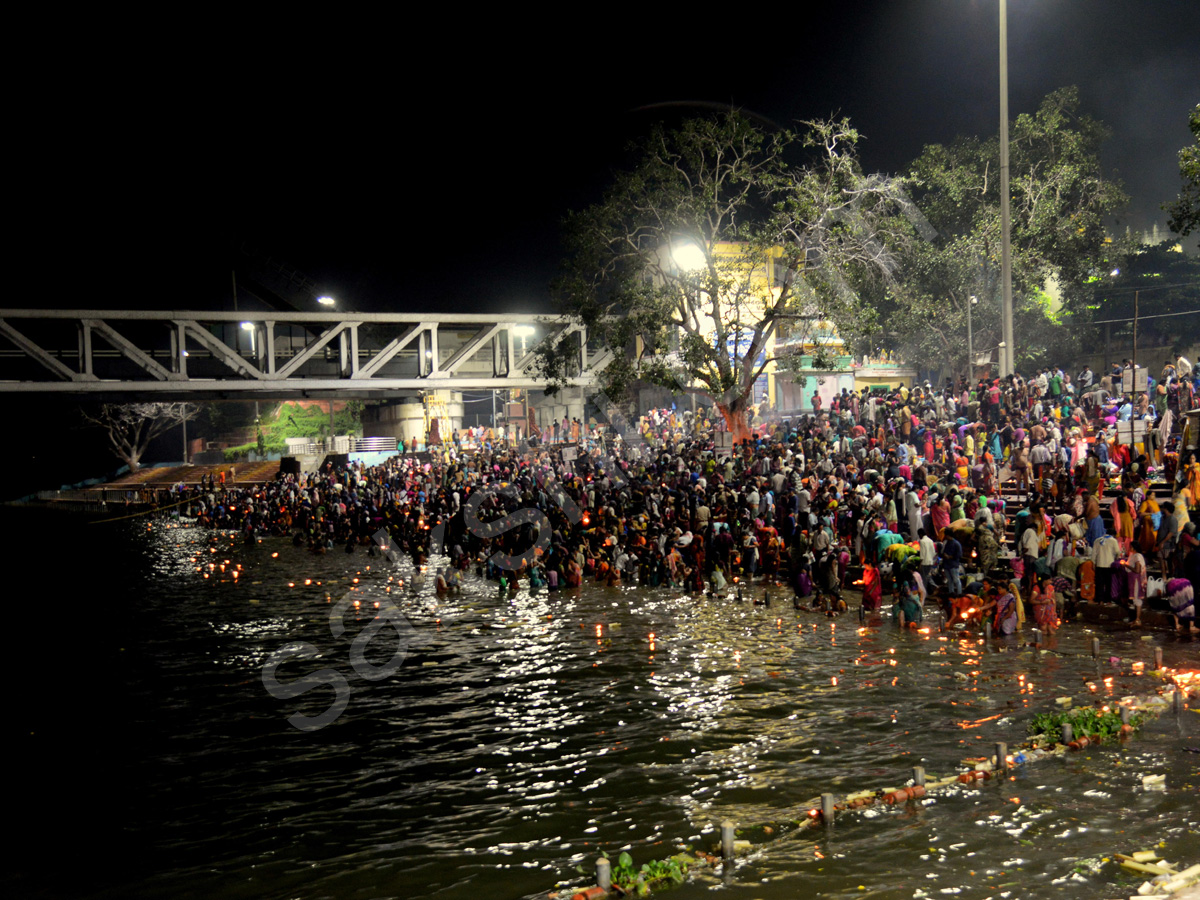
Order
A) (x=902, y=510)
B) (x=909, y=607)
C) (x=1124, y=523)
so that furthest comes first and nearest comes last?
1. (x=902, y=510)
2. (x=909, y=607)
3. (x=1124, y=523)

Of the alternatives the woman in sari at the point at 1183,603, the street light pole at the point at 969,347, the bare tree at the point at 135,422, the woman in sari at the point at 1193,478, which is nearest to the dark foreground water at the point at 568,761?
the woman in sari at the point at 1183,603

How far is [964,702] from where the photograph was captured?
1227 cm

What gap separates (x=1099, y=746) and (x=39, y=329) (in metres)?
42.7

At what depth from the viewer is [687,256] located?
116 feet

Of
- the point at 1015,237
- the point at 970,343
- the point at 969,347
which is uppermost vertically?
the point at 1015,237

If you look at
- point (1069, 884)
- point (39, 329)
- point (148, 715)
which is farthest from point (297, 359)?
point (1069, 884)

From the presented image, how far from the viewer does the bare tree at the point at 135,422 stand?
7462 centimetres

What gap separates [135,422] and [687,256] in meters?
60.0

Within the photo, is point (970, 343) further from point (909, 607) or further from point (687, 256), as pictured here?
point (909, 607)

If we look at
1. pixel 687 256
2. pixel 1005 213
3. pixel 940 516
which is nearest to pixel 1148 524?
pixel 940 516

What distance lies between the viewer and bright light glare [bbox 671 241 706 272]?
1280 inches

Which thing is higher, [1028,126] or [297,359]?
[1028,126]

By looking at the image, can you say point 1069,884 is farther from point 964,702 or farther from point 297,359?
point 297,359

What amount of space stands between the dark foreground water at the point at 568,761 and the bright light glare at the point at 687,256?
52.3 ft
